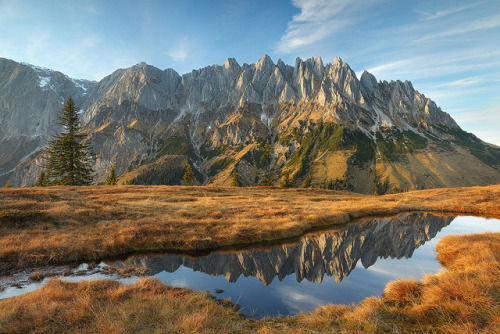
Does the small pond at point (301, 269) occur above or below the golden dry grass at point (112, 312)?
below

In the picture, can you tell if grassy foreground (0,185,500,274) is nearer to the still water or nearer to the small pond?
the small pond

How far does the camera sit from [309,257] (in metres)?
20.4

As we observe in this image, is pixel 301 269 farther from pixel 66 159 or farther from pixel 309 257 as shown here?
pixel 66 159

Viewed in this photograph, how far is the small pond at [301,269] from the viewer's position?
45.2 ft

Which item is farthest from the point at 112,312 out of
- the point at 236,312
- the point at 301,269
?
the point at 301,269

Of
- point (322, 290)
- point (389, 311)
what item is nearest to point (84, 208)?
point (322, 290)

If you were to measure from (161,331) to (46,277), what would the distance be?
12544mm

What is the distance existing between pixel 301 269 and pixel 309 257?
8.56 feet

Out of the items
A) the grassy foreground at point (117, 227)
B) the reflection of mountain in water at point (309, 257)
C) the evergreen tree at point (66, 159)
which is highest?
the evergreen tree at point (66, 159)

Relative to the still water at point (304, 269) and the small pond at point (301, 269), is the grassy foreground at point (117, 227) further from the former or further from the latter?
the still water at point (304, 269)

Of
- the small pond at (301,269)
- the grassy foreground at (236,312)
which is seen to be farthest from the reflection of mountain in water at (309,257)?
the grassy foreground at (236,312)

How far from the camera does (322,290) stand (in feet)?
48.2

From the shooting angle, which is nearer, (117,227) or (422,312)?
(422,312)

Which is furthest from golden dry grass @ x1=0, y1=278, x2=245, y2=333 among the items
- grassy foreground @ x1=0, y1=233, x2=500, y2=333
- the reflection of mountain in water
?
the reflection of mountain in water
